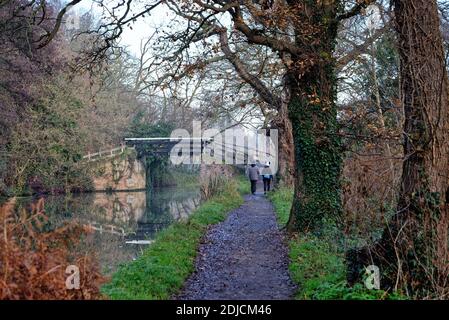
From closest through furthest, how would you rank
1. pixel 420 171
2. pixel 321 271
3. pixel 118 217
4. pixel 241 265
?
pixel 420 171 → pixel 321 271 → pixel 241 265 → pixel 118 217

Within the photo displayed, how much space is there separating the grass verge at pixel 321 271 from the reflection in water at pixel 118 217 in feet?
12.0

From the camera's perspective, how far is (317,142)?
10.5 m

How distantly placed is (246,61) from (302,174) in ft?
33.8

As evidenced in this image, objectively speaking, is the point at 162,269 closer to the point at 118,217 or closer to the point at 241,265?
the point at 241,265

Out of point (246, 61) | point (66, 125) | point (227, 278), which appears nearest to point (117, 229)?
point (246, 61)

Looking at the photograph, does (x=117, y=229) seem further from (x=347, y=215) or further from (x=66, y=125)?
(x=66, y=125)

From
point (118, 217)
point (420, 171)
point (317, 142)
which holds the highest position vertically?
point (317, 142)

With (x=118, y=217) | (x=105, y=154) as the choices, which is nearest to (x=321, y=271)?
(x=118, y=217)

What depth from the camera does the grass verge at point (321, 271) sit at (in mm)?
5352

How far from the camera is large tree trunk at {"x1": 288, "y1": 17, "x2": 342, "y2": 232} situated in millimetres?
10562

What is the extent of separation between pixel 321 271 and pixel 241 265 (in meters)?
1.81

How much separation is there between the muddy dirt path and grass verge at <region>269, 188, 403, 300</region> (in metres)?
0.22

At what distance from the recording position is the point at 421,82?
6.02m
